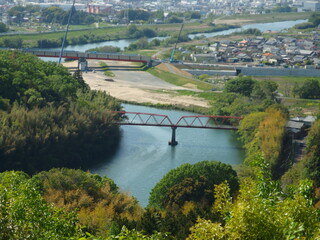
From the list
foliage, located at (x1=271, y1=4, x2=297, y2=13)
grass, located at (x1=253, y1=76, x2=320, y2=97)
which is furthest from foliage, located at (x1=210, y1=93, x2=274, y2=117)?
foliage, located at (x1=271, y1=4, x2=297, y2=13)

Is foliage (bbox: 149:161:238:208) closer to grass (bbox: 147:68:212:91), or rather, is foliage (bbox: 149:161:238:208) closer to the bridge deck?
grass (bbox: 147:68:212:91)

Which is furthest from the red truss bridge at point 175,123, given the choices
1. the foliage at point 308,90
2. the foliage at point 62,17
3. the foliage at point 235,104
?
the foliage at point 62,17

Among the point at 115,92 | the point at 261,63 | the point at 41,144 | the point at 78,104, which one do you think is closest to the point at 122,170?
the point at 41,144

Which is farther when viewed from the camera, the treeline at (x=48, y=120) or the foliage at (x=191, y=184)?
the treeline at (x=48, y=120)

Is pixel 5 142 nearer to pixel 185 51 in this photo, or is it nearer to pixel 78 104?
pixel 78 104

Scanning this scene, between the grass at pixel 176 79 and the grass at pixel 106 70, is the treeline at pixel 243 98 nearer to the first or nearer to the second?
the grass at pixel 176 79

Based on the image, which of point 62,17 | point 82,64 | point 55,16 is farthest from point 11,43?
point 55,16
